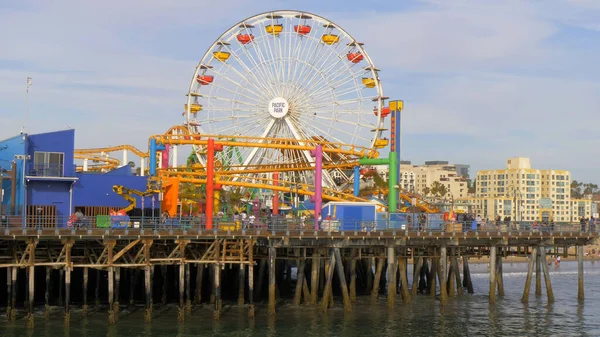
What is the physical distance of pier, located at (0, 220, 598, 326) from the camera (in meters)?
49.1

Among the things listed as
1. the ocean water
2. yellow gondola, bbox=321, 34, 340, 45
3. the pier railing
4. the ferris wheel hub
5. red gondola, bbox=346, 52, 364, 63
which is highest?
yellow gondola, bbox=321, 34, 340, 45

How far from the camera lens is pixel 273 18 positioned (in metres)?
87.0

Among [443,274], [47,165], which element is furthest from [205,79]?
[443,274]

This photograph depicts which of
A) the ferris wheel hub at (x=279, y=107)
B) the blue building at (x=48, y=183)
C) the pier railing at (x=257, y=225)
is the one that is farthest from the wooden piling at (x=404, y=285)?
the ferris wheel hub at (x=279, y=107)

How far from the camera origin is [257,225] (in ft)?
182

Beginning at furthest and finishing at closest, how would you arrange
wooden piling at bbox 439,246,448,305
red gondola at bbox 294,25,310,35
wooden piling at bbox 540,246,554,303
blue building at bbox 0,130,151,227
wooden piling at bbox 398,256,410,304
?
red gondola at bbox 294,25,310,35
wooden piling at bbox 540,246,554,303
wooden piling at bbox 398,256,410,304
wooden piling at bbox 439,246,448,305
blue building at bbox 0,130,151,227

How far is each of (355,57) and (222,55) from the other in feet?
40.5

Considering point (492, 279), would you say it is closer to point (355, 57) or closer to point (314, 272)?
point (314, 272)

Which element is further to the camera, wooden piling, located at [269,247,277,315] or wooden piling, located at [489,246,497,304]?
wooden piling, located at [489,246,497,304]

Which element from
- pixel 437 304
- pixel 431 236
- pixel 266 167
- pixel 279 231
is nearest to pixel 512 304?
pixel 437 304

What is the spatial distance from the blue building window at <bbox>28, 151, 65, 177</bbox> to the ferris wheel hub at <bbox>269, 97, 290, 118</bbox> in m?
30.0

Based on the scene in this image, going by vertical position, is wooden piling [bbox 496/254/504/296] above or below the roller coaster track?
below

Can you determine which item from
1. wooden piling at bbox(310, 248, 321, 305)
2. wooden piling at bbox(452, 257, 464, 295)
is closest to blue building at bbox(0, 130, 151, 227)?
wooden piling at bbox(310, 248, 321, 305)

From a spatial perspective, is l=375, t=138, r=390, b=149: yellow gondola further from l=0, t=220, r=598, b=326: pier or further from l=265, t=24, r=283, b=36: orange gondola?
l=0, t=220, r=598, b=326: pier
